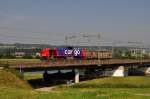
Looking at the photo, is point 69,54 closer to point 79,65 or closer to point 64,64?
point 79,65

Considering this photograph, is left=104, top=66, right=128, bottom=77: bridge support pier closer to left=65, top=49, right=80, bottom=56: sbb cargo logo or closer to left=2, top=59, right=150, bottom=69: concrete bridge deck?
left=2, top=59, right=150, bottom=69: concrete bridge deck

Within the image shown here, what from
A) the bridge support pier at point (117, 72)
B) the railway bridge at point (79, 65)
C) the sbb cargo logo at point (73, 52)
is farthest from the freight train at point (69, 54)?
the bridge support pier at point (117, 72)

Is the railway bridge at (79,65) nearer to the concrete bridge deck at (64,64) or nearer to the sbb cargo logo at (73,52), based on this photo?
the concrete bridge deck at (64,64)

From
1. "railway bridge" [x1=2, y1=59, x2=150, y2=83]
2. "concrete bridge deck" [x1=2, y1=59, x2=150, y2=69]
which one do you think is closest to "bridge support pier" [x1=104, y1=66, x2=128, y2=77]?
"railway bridge" [x1=2, y1=59, x2=150, y2=83]

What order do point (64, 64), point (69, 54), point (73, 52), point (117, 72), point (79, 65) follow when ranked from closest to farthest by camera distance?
point (64, 64)
point (79, 65)
point (117, 72)
point (69, 54)
point (73, 52)

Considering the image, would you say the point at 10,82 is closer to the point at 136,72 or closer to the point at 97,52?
the point at 97,52

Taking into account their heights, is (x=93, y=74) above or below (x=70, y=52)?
below

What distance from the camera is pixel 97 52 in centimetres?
13788

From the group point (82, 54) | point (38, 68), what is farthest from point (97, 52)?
point (38, 68)

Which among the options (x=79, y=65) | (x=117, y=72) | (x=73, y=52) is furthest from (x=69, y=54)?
(x=79, y=65)

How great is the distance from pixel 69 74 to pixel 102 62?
12786 mm

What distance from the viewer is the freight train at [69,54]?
11994 centimetres

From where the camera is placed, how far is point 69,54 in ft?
411

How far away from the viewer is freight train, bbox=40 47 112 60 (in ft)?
393
